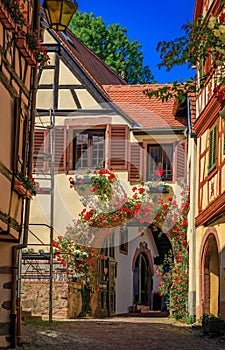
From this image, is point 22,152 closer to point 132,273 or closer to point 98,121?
point 98,121

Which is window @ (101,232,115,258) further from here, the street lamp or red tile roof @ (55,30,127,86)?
the street lamp

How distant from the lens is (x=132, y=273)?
25.5 m

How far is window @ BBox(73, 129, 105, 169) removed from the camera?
21.5 meters

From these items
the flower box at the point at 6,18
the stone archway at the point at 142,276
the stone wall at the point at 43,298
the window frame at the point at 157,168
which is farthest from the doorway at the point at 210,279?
the stone archway at the point at 142,276

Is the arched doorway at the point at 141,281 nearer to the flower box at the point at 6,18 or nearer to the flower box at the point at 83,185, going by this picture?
the flower box at the point at 83,185

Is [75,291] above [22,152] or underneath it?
underneath

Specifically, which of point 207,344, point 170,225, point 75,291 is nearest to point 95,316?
point 75,291

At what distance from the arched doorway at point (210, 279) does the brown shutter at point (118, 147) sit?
5.13 meters

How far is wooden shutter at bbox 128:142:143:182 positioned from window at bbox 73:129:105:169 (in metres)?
0.78

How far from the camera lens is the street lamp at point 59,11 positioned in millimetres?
7832

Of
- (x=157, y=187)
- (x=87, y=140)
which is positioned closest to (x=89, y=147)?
(x=87, y=140)

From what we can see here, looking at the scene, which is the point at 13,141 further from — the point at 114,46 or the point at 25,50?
the point at 114,46

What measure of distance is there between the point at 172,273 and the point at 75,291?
2.47m

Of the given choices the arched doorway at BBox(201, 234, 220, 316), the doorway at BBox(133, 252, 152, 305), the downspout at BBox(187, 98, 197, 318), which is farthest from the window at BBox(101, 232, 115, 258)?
the arched doorway at BBox(201, 234, 220, 316)
